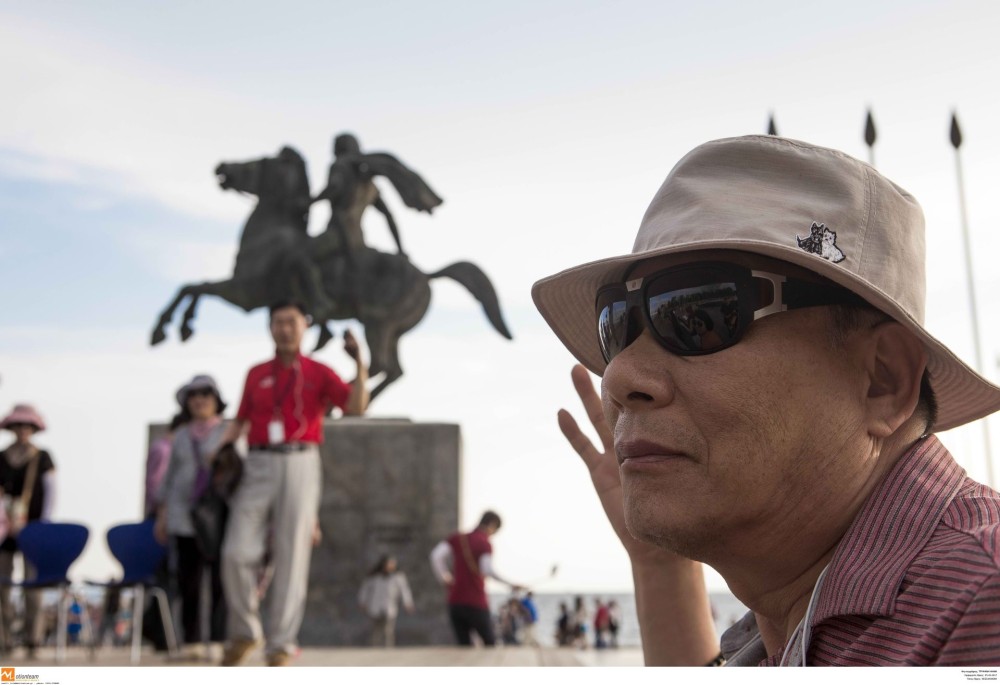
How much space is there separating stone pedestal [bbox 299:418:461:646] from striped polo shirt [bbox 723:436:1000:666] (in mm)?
8598

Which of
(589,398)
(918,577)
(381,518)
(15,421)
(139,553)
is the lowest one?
(139,553)

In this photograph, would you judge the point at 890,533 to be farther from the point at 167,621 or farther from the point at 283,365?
the point at 167,621

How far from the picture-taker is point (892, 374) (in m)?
1.17

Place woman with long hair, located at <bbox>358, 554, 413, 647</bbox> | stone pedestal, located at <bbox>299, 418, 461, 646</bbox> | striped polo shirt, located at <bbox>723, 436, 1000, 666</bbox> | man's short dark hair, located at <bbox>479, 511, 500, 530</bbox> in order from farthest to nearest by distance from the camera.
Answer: stone pedestal, located at <bbox>299, 418, 461, 646</bbox> < woman with long hair, located at <bbox>358, 554, 413, 647</bbox> < man's short dark hair, located at <bbox>479, 511, 500, 530</bbox> < striped polo shirt, located at <bbox>723, 436, 1000, 666</bbox>

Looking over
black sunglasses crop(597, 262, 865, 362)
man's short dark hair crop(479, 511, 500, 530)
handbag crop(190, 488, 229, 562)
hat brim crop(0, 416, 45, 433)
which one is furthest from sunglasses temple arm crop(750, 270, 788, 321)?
man's short dark hair crop(479, 511, 500, 530)

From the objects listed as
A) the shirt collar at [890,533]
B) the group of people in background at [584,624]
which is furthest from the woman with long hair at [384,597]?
the group of people in background at [584,624]

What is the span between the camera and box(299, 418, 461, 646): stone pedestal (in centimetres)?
945

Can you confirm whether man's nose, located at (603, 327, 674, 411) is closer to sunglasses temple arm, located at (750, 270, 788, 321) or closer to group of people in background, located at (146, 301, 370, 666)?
sunglasses temple arm, located at (750, 270, 788, 321)

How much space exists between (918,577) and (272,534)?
4.53 meters

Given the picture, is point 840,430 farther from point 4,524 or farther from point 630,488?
point 4,524

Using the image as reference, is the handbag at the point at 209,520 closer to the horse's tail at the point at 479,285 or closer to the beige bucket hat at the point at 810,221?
the beige bucket hat at the point at 810,221

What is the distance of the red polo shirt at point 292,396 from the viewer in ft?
16.9

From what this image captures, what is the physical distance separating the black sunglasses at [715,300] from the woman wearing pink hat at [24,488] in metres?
6.18

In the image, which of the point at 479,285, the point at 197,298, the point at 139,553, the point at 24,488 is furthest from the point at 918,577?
the point at 197,298
